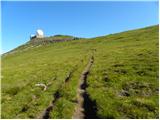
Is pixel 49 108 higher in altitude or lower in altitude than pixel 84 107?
lower

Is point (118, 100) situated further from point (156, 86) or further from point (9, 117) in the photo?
point (9, 117)

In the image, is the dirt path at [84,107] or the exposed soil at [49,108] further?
the exposed soil at [49,108]

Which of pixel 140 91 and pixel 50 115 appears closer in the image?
pixel 50 115

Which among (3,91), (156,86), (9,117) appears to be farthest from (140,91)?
(3,91)

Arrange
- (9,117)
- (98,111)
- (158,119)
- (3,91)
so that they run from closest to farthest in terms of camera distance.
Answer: (158,119)
(98,111)
(9,117)
(3,91)

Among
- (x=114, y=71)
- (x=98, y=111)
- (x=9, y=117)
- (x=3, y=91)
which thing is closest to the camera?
(x=98, y=111)

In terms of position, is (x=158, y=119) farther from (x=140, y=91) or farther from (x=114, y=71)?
(x=114, y=71)

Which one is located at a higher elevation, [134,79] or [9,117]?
[134,79]

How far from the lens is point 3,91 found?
34.4 meters

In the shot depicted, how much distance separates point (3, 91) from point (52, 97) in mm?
8710

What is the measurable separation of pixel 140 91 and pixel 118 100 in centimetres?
377

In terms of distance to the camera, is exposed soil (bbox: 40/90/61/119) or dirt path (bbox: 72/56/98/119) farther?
exposed soil (bbox: 40/90/61/119)

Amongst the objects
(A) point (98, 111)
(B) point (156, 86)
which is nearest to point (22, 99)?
(A) point (98, 111)

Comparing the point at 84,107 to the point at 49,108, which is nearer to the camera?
the point at 84,107
